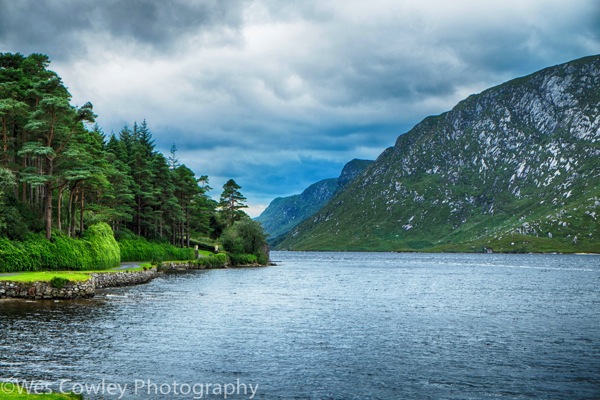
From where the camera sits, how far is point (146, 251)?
352 feet

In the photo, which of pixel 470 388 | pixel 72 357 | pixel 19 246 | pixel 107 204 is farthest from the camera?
pixel 107 204

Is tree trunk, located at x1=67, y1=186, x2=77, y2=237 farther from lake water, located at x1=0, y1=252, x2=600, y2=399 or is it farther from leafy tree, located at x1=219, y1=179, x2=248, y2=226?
leafy tree, located at x1=219, y1=179, x2=248, y2=226

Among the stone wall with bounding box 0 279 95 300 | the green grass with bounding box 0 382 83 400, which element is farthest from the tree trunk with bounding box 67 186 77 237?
the green grass with bounding box 0 382 83 400

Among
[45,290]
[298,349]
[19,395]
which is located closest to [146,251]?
[45,290]

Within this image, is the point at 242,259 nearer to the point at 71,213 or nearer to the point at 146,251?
the point at 146,251

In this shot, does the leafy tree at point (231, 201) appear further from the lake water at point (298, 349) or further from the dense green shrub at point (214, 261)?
the lake water at point (298, 349)

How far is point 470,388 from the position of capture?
22.8 meters

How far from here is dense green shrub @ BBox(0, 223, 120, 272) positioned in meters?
57.9

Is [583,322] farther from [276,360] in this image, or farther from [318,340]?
[276,360]

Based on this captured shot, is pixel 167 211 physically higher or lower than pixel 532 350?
higher

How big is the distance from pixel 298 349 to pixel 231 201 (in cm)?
14436

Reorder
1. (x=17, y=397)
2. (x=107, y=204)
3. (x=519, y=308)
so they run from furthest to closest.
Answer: (x=107, y=204) → (x=519, y=308) → (x=17, y=397)


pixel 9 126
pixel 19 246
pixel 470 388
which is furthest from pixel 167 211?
pixel 470 388

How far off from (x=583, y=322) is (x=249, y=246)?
113 meters
